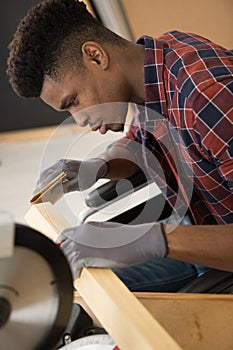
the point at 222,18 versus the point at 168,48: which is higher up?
the point at 168,48

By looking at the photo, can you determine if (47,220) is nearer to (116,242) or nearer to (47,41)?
(116,242)

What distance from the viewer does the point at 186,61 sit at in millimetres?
974

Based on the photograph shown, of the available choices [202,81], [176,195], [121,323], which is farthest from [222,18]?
[121,323]

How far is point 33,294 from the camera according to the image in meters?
0.53

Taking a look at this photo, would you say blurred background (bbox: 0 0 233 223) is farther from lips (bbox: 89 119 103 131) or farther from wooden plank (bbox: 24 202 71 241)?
wooden plank (bbox: 24 202 71 241)

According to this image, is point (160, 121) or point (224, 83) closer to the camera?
point (224, 83)

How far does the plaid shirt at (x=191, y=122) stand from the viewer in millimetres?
897

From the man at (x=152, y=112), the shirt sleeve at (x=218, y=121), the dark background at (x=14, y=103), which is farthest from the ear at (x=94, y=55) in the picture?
the dark background at (x=14, y=103)

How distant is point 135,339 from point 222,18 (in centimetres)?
245

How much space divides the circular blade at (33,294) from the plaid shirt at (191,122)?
45 centimetres

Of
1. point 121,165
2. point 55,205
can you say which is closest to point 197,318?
point 55,205

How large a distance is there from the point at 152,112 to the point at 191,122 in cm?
17

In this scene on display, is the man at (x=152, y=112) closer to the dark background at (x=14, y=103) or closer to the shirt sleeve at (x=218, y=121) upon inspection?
the shirt sleeve at (x=218, y=121)

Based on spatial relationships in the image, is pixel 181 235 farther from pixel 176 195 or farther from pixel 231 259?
pixel 176 195
